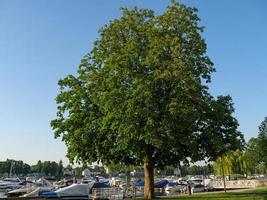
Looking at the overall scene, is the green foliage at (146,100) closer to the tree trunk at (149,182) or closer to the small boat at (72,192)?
the tree trunk at (149,182)

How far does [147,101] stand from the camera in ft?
97.6

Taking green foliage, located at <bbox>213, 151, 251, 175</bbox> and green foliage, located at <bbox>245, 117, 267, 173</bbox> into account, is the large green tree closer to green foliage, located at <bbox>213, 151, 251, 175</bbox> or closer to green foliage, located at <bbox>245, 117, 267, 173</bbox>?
green foliage, located at <bbox>245, 117, 267, 173</bbox>

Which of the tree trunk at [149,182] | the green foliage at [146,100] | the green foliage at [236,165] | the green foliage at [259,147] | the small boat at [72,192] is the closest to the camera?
the green foliage at [146,100]

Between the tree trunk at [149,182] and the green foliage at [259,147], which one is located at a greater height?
the green foliage at [259,147]

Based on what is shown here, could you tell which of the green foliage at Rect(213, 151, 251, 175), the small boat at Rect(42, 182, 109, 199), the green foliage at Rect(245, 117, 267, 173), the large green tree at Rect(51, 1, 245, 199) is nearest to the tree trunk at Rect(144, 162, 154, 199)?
the large green tree at Rect(51, 1, 245, 199)

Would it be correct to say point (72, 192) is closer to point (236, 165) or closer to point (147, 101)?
point (147, 101)

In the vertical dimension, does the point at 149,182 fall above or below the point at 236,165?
below

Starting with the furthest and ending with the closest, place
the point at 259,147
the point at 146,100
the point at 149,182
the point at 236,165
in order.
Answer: the point at 236,165, the point at 259,147, the point at 149,182, the point at 146,100

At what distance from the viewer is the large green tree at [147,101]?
30188 mm

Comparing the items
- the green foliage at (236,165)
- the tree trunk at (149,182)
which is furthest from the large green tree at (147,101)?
the green foliage at (236,165)

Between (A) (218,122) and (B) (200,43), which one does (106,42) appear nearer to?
(B) (200,43)

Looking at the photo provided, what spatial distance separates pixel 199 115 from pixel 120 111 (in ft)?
20.7

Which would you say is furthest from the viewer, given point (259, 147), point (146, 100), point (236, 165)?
point (236, 165)

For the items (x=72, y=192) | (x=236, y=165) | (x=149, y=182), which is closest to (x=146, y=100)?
(x=149, y=182)
